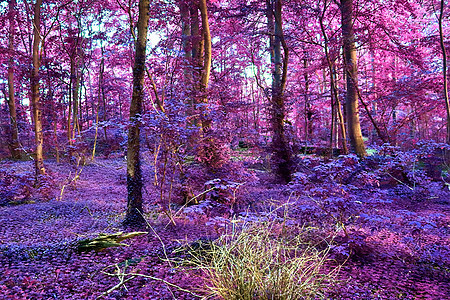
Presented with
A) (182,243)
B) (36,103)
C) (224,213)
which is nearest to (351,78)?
(224,213)

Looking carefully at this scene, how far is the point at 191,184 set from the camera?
4305 mm

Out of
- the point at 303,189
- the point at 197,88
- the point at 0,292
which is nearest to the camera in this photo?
the point at 0,292

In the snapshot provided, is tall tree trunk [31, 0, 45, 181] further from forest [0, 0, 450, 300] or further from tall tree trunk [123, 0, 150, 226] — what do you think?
tall tree trunk [123, 0, 150, 226]

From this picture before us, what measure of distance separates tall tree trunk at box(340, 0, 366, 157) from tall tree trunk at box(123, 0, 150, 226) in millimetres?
5667

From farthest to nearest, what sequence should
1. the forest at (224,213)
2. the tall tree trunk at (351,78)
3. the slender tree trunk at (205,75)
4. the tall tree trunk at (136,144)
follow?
the tall tree trunk at (351,78) < the slender tree trunk at (205,75) < the tall tree trunk at (136,144) < the forest at (224,213)

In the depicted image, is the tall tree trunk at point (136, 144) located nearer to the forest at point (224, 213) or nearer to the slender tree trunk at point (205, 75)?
the forest at point (224, 213)

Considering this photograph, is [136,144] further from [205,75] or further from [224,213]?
[205,75]

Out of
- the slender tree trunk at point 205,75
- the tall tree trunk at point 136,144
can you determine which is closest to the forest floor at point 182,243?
the tall tree trunk at point 136,144

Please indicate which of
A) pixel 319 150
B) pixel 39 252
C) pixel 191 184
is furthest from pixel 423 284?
pixel 319 150

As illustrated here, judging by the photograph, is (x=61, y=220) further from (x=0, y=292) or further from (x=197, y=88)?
(x=197, y=88)

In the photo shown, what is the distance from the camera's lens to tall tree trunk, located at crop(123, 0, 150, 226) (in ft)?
12.2

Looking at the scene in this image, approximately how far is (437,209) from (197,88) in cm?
493

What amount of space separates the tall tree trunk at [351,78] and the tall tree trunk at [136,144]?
5667 mm

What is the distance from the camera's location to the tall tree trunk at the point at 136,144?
371cm
